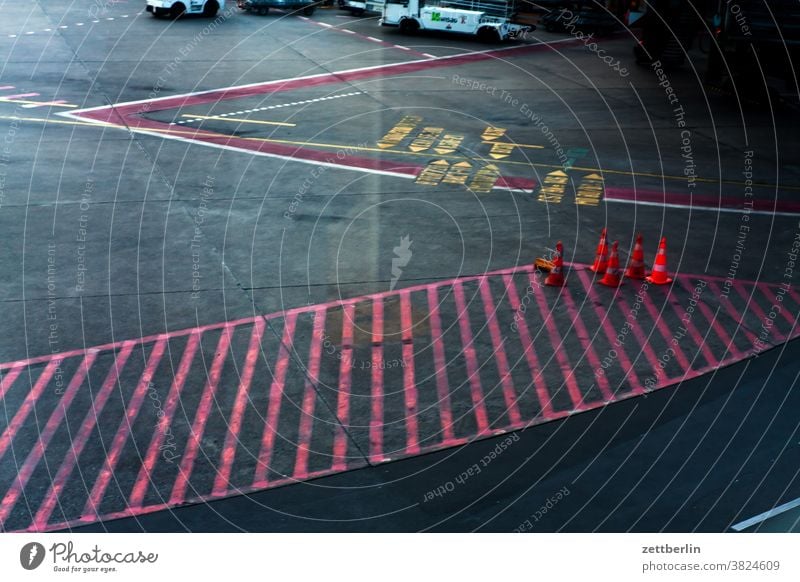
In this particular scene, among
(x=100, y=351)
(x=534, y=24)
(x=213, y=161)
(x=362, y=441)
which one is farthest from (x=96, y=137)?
(x=534, y=24)

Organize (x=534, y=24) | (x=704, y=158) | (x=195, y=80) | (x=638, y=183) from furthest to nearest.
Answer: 1. (x=534, y=24)
2. (x=195, y=80)
3. (x=704, y=158)
4. (x=638, y=183)

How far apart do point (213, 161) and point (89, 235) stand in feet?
22.6

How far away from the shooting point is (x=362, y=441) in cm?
1541

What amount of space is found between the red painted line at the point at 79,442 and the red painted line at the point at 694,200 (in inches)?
565

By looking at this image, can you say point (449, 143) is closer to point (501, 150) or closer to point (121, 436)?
point (501, 150)

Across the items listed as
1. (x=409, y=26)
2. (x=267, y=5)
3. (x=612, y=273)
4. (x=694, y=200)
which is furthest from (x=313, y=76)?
(x=612, y=273)

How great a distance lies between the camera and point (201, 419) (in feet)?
52.5

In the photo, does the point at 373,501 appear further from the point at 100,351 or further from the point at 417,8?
the point at 417,8

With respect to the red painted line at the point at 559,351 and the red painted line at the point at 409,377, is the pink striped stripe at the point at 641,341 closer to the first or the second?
the red painted line at the point at 559,351

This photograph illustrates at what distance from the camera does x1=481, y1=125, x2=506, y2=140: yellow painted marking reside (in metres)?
33.4

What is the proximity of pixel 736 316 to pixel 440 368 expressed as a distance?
612 centimetres

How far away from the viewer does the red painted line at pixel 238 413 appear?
47.0 feet

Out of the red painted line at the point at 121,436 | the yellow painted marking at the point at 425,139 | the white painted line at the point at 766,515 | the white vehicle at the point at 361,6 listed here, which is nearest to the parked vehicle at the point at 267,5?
the white vehicle at the point at 361,6

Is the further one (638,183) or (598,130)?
(598,130)
